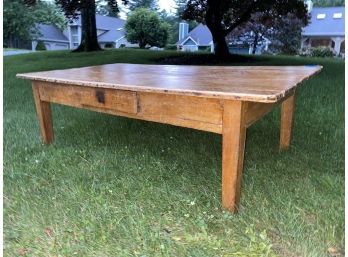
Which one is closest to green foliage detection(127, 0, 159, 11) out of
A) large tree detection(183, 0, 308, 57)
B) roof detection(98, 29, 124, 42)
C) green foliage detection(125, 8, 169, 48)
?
roof detection(98, 29, 124, 42)

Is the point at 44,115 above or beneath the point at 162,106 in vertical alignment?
beneath

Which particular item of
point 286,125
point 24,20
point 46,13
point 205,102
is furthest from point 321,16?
point 205,102

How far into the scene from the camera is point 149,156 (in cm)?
234

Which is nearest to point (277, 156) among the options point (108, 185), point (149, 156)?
point (149, 156)

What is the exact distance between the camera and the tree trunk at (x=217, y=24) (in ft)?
27.1

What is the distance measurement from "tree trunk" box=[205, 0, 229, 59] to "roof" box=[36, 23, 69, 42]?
2305 cm

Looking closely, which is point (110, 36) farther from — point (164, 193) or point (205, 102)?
point (205, 102)

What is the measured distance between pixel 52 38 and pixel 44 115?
30.3 meters

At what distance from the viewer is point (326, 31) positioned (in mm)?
A: 22344

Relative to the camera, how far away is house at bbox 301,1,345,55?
2212 cm

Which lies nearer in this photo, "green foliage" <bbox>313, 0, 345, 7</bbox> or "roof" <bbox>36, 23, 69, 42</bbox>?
"green foliage" <bbox>313, 0, 345, 7</bbox>

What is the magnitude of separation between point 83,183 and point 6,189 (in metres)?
0.42

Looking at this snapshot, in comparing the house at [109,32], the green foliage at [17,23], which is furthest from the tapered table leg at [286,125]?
the house at [109,32]

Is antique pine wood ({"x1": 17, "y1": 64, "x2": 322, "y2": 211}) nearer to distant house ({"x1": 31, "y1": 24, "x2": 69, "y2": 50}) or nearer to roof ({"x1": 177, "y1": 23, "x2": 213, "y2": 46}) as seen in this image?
roof ({"x1": 177, "y1": 23, "x2": 213, "y2": 46})
